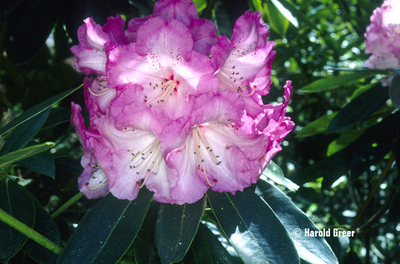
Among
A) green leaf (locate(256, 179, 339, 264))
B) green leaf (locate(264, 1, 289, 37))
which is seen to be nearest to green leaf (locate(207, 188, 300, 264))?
green leaf (locate(256, 179, 339, 264))

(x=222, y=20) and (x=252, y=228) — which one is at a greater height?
(x=222, y=20)

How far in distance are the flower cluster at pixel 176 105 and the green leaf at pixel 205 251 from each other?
197 millimetres

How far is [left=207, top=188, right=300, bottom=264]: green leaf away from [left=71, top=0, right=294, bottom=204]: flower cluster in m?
0.09

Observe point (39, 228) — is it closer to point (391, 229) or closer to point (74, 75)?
point (74, 75)

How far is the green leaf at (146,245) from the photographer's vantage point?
79 centimetres

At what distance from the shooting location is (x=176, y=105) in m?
0.66

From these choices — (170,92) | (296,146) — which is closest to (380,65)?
(296,146)

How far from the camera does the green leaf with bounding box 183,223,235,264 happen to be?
84 centimetres

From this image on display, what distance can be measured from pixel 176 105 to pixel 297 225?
0.41 metres

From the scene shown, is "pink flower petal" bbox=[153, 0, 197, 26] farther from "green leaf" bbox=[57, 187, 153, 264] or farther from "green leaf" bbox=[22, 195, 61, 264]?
"green leaf" bbox=[22, 195, 61, 264]

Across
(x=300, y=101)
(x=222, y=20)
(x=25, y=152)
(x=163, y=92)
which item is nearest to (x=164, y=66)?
(x=163, y=92)

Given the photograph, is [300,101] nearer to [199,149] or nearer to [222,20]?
[222,20]

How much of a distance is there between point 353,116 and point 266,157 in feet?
2.74

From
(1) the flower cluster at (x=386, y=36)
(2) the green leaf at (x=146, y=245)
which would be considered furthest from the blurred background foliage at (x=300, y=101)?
(2) the green leaf at (x=146, y=245)
